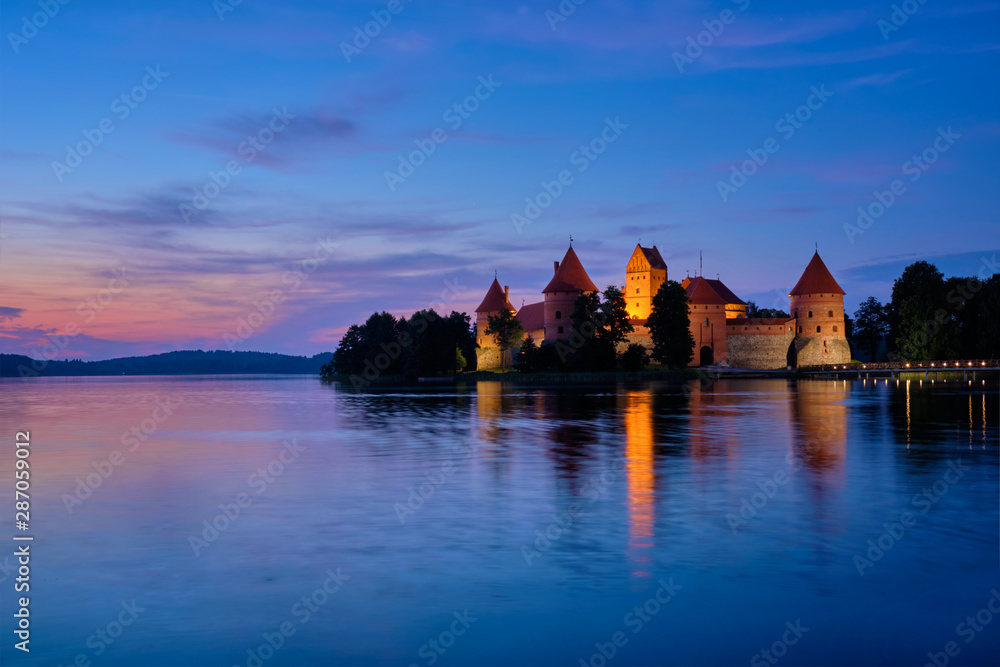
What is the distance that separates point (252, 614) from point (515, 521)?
15.4 feet

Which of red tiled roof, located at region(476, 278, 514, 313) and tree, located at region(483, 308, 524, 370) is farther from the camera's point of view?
red tiled roof, located at region(476, 278, 514, 313)

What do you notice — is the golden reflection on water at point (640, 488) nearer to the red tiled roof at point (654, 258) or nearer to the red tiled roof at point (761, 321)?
the red tiled roof at point (761, 321)

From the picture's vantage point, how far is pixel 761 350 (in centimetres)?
9725

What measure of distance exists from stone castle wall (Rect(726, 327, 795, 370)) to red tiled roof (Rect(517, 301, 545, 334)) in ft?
79.9

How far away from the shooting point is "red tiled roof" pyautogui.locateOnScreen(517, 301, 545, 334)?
111775 millimetres

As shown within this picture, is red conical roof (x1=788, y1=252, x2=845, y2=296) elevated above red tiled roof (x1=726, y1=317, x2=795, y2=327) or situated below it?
above

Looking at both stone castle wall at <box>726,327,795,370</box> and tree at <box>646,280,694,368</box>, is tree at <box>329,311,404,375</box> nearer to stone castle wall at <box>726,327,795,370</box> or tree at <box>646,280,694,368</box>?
tree at <box>646,280,694,368</box>

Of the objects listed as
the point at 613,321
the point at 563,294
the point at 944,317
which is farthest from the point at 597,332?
the point at 944,317

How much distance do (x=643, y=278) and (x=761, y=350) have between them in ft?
62.7

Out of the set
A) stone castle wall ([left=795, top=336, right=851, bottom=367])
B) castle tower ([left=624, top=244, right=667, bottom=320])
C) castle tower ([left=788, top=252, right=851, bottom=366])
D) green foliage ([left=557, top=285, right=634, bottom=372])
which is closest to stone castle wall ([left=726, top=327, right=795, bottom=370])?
castle tower ([left=788, top=252, right=851, bottom=366])

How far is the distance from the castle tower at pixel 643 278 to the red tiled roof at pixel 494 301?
16.5 meters

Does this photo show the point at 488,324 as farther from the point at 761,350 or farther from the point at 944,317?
the point at 944,317

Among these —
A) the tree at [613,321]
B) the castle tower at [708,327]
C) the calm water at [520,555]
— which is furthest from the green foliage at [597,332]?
the calm water at [520,555]

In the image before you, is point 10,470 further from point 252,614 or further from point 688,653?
point 688,653
